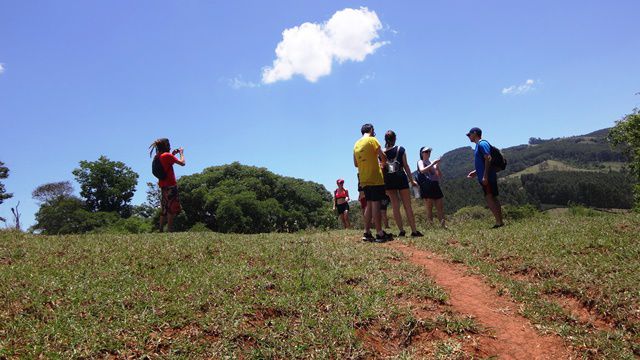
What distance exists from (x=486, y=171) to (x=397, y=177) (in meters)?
2.20

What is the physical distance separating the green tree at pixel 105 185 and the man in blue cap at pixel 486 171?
157 feet

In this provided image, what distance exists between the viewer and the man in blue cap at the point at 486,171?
10.5 m

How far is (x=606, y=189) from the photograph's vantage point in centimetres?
11656

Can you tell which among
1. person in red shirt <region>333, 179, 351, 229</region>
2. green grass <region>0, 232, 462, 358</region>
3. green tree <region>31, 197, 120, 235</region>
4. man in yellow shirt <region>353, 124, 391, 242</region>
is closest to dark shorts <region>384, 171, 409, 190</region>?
man in yellow shirt <region>353, 124, 391, 242</region>

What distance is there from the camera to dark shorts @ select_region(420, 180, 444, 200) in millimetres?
12110

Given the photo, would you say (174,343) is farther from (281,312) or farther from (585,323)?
(585,323)

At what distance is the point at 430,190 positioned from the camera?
1212cm

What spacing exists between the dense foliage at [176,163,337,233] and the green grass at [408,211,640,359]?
25.7m

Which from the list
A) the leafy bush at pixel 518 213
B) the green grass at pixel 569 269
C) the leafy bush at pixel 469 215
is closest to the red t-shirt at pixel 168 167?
the green grass at pixel 569 269

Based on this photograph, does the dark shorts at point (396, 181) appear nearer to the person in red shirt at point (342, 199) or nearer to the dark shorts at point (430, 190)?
the dark shorts at point (430, 190)

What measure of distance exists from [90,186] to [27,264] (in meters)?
48.5

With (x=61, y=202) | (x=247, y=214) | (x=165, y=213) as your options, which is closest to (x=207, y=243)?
(x=165, y=213)

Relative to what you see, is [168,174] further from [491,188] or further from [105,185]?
[105,185]

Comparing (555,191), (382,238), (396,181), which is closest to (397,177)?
(396,181)
